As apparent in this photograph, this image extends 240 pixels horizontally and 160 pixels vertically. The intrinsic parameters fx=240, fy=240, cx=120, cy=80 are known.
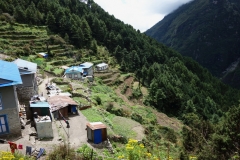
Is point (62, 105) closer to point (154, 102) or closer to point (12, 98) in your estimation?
point (12, 98)

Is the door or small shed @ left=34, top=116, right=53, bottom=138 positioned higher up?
small shed @ left=34, top=116, right=53, bottom=138

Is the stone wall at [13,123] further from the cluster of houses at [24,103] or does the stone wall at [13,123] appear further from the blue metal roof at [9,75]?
the blue metal roof at [9,75]

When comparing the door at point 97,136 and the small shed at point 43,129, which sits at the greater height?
the small shed at point 43,129

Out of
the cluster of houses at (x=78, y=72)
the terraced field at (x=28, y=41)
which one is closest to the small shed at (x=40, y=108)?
the cluster of houses at (x=78, y=72)

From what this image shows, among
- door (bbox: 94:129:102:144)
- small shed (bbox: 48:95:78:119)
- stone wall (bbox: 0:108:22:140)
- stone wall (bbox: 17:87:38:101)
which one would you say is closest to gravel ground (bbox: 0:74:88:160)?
stone wall (bbox: 0:108:22:140)

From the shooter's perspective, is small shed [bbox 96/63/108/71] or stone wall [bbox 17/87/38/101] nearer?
stone wall [bbox 17/87/38/101]

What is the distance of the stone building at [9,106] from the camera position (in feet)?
57.5

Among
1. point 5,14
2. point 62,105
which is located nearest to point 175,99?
point 62,105

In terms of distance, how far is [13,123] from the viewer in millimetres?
18391

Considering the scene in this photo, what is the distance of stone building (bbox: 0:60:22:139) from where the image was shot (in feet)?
57.5

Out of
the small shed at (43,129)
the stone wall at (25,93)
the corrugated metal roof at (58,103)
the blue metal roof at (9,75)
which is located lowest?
→ the small shed at (43,129)

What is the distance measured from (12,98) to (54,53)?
45.2 m

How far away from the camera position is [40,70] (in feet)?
156

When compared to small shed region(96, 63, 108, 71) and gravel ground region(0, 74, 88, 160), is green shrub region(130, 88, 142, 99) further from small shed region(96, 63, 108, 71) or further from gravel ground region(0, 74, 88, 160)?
gravel ground region(0, 74, 88, 160)
